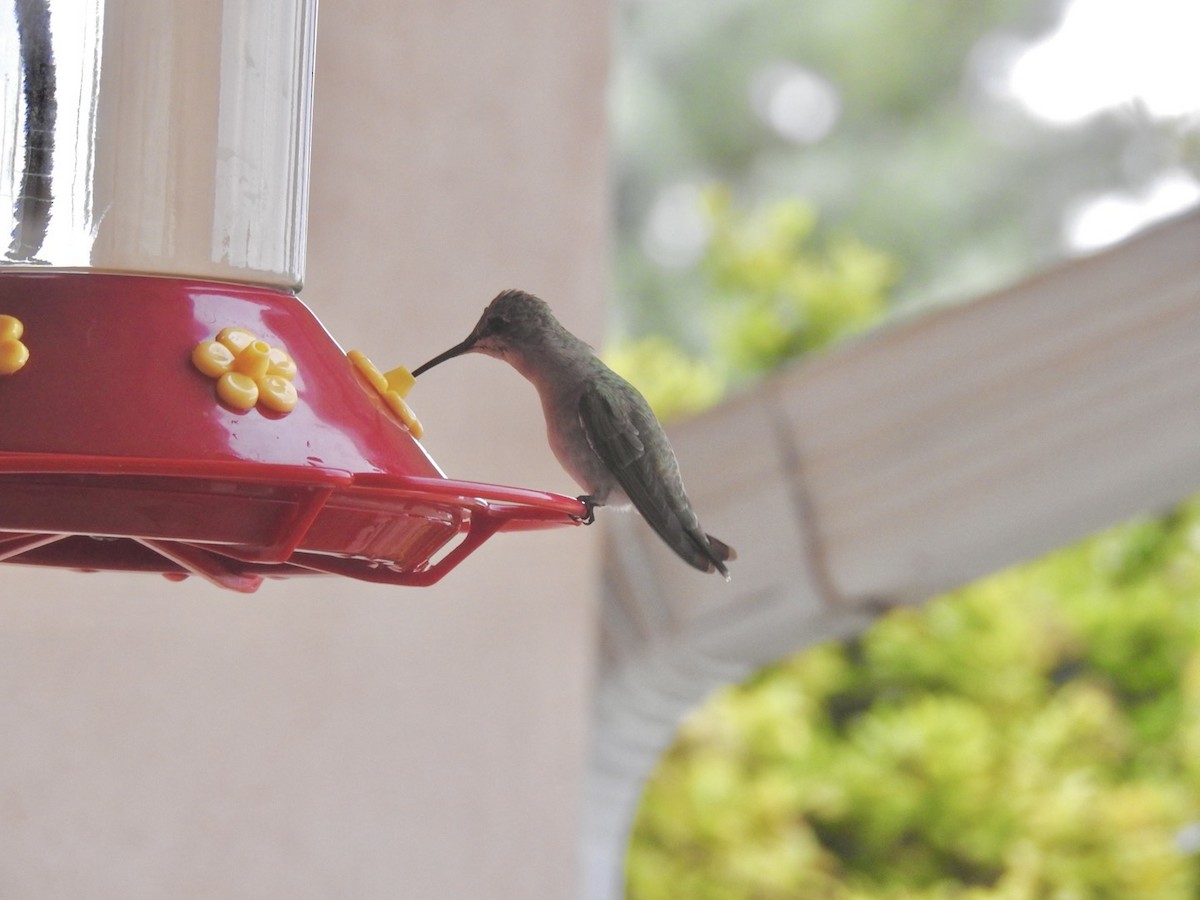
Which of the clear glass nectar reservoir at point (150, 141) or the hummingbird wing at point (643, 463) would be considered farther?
the hummingbird wing at point (643, 463)

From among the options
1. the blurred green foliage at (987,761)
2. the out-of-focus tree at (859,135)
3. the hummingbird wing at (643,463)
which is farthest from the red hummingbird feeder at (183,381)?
the out-of-focus tree at (859,135)

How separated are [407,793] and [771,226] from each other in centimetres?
347

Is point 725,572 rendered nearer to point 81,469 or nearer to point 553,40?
point 81,469

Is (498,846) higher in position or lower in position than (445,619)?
lower

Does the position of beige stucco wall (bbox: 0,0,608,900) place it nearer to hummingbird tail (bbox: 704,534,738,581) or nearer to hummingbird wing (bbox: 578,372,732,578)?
hummingbird wing (bbox: 578,372,732,578)

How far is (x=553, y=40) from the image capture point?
3.77 m

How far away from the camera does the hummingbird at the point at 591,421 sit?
2.19 metres

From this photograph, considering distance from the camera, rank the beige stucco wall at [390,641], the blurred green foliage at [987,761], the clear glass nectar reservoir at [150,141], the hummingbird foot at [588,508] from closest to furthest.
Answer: the hummingbird foot at [588,508]
the clear glass nectar reservoir at [150,141]
the beige stucco wall at [390,641]
the blurred green foliage at [987,761]

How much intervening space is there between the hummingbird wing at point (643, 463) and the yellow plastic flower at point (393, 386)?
1.54 feet

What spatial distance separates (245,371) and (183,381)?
6 cm

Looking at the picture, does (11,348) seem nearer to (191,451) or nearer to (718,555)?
(191,451)

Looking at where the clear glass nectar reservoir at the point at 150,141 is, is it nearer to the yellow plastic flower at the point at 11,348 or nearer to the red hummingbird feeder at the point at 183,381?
the red hummingbird feeder at the point at 183,381

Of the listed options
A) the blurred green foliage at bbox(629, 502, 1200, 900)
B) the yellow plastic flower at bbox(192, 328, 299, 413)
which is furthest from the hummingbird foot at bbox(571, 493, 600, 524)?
the blurred green foliage at bbox(629, 502, 1200, 900)

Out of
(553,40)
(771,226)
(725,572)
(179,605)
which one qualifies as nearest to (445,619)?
(179,605)
